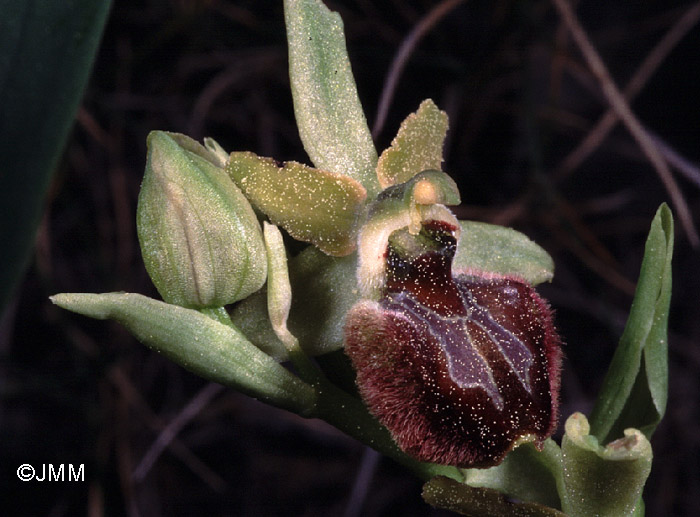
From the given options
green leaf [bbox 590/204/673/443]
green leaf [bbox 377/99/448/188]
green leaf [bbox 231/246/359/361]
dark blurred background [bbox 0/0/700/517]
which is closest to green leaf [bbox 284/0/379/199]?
green leaf [bbox 377/99/448/188]

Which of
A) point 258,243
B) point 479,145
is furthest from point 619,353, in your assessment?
point 479,145

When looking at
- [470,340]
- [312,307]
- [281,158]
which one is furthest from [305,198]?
[281,158]

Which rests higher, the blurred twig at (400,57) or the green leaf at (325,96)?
the blurred twig at (400,57)

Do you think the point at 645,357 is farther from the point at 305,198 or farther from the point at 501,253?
the point at 305,198

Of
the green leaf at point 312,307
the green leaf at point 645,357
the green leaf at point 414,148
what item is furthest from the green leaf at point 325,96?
the green leaf at point 645,357

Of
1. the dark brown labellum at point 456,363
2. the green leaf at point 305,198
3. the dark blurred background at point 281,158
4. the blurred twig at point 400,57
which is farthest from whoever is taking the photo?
the dark blurred background at point 281,158

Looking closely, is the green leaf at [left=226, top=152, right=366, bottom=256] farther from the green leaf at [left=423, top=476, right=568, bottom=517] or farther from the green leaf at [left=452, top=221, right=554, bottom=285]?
the green leaf at [left=423, top=476, right=568, bottom=517]

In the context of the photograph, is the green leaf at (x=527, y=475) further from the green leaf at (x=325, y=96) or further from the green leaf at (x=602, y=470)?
the green leaf at (x=325, y=96)

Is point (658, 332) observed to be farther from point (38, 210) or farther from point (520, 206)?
point (520, 206)
